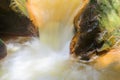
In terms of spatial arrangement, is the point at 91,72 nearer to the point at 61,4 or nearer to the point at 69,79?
the point at 69,79

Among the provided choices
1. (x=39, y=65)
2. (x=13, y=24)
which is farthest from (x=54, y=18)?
(x=39, y=65)

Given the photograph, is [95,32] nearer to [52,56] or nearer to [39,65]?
[52,56]

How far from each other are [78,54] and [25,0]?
98.5 inches

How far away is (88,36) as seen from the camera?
24.5 ft

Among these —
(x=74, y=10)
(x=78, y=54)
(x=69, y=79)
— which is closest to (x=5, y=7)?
(x=74, y=10)

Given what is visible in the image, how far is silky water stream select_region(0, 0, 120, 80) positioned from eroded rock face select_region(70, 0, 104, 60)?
0.30 metres

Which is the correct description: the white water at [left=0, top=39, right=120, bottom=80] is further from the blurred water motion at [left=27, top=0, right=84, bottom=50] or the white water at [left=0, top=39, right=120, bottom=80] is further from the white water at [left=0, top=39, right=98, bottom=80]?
the blurred water motion at [left=27, top=0, right=84, bottom=50]

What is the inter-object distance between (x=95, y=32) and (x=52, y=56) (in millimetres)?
1315

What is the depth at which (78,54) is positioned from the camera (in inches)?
293

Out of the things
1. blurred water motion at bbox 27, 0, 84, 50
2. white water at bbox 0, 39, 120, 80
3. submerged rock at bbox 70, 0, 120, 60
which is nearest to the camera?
white water at bbox 0, 39, 120, 80

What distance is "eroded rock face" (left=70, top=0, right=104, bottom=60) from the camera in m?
7.39

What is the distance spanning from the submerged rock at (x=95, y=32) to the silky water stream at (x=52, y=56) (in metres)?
0.29

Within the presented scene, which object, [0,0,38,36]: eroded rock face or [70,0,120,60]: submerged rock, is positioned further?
[0,0,38,36]: eroded rock face

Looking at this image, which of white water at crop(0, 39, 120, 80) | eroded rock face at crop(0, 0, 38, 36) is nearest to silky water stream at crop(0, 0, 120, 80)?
white water at crop(0, 39, 120, 80)
